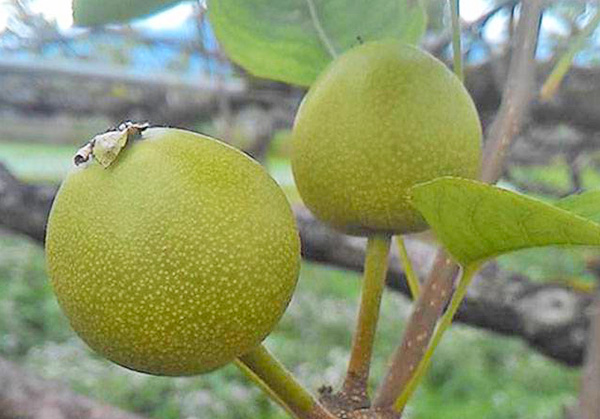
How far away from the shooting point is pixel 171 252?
478 millimetres

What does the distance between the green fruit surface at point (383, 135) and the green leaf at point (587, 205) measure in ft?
0.23

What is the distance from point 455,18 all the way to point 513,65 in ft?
Result: 0.39

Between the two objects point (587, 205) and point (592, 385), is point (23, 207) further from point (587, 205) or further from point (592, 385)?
point (587, 205)

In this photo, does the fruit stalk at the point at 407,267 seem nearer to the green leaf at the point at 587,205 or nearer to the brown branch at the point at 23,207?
the green leaf at the point at 587,205

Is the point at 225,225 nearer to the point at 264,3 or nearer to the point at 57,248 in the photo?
the point at 57,248

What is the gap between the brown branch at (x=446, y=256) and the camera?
63 cm

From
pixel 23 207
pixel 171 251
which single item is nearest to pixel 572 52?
pixel 171 251

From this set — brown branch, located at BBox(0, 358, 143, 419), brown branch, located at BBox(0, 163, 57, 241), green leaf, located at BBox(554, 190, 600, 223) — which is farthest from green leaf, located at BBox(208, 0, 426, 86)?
brown branch, located at BBox(0, 163, 57, 241)

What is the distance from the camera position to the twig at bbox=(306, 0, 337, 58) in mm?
712

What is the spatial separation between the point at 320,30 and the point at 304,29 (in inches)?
0.5

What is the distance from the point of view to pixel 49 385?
1154 mm

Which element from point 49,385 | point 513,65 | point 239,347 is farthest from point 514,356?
point 239,347

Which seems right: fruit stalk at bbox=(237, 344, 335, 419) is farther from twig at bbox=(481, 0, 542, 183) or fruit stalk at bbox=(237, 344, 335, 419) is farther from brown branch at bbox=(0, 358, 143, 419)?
brown branch at bbox=(0, 358, 143, 419)

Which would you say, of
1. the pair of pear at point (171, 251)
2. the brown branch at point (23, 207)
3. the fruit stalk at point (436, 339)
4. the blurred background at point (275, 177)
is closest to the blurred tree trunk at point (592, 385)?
the blurred background at point (275, 177)
